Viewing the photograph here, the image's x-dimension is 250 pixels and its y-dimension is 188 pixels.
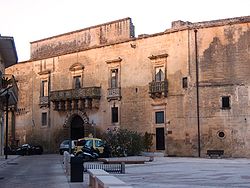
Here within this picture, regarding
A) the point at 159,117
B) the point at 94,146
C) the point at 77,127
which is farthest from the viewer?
the point at 77,127

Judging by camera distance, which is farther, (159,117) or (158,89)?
(159,117)

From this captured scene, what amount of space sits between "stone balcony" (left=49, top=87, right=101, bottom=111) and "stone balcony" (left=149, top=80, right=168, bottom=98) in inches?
246

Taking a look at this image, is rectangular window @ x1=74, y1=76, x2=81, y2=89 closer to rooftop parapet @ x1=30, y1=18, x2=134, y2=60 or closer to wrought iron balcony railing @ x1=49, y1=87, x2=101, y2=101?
wrought iron balcony railing @ x1=49, y1=87, x2=101, y2=101

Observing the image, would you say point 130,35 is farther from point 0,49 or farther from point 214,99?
point 0,49

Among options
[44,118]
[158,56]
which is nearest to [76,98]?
[44,118]

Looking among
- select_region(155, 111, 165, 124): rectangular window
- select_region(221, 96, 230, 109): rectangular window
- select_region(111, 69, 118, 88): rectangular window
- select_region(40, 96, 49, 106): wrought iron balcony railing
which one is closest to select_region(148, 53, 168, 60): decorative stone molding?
select_region(111, 69, 118, 88): rectangular window

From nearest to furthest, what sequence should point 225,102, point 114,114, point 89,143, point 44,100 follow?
point 89,143 < point 225,102 < point 114,114 < point 44,100

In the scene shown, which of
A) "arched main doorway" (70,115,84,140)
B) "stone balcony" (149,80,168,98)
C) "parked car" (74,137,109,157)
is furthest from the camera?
"arched main doorway" (70,115,84,140)

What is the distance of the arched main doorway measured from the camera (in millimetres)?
42531

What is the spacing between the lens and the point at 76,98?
4106 cm

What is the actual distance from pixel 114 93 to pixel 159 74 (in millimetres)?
4913

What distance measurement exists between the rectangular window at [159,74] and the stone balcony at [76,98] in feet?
21.3

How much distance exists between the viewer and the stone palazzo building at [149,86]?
105 feet

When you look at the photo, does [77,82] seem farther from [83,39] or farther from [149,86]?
[149,86]
